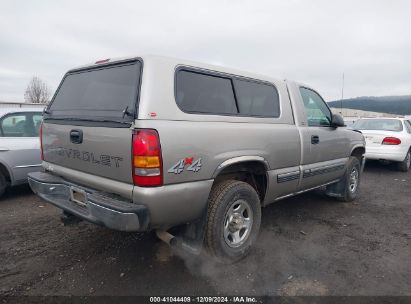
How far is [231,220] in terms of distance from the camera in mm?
3123

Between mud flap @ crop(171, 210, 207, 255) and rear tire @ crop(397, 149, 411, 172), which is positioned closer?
mud flap @ crop(171, 210, 207, 255)

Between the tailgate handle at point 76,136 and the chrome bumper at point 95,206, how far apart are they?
425 mm

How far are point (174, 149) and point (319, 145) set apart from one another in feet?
8.29

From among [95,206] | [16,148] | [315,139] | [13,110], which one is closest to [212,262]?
[95,206]

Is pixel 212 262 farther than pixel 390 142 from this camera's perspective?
No

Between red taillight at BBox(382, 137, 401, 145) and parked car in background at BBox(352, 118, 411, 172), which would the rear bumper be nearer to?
parked car in background at BBox(352, 118, 411, 172)

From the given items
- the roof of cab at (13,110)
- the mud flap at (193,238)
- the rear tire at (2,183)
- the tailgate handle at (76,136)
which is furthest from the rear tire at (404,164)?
the rear tire at (2,183)

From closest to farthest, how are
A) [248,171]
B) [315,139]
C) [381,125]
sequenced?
[248,171] → [315,139] → [381,125]

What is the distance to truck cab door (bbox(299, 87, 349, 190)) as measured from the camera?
157 inches

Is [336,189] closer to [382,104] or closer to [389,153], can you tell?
[389,153]

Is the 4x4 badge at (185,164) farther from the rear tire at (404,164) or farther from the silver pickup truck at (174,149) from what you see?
the rear tire at (404,164)

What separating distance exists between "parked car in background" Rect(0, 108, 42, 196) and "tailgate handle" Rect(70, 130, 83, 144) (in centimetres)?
273

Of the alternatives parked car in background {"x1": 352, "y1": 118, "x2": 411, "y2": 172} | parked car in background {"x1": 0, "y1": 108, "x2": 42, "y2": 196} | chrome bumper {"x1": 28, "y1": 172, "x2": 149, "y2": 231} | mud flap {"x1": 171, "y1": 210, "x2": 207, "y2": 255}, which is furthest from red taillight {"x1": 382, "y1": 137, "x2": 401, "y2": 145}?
parked car in background {"x1": 0, "y1": 108, "x2": 42, "y2": 196}

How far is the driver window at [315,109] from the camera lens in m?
4.15
